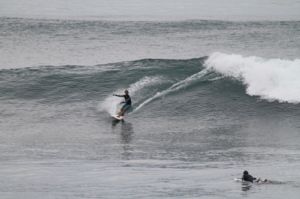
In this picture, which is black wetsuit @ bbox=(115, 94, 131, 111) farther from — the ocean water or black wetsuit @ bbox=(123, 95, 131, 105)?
the ocean water

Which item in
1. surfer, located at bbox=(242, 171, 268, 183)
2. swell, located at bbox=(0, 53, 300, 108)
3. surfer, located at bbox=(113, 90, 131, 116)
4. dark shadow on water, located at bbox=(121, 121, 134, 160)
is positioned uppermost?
swell, located at bbox=(0, 53, 300, 108)

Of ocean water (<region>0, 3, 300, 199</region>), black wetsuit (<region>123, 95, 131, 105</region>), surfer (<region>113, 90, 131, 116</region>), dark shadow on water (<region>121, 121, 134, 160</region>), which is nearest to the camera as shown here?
ocean water (<region>0, 3, 300, 199</region>)

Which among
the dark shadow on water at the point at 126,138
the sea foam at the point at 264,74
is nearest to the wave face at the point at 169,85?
the sea foam at the point at 264,74

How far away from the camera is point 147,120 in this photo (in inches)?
1125

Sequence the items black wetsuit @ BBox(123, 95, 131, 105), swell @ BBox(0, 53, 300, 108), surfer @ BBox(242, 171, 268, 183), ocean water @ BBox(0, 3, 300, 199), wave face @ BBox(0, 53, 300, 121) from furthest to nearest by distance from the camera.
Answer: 1. swell @ BBox(0, 53, 300, 108)
2. wave face @ BBox(0, 53, 300, 121)
3. black wetsuit @ BBox(123, 95, 131, 105)
4. ocean water @ BBox(0, 3, 300, 199)
5. surfer @ BBox(242, 171, 268, 183)

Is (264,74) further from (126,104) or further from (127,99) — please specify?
(126,104)

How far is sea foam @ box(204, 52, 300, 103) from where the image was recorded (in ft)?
103

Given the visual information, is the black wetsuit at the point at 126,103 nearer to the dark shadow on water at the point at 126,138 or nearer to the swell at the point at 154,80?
the dark shadow on water at the point at 126,138

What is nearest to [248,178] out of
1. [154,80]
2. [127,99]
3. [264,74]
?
[127,99]

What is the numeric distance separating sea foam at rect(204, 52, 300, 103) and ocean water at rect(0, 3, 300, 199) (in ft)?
0.16

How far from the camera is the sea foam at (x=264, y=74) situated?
3145 cm

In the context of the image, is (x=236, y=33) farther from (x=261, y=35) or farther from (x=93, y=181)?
(x=93, y=181)

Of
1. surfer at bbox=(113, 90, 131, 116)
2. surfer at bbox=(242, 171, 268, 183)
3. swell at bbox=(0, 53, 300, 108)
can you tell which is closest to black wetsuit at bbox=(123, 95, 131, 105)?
surfer at bbox=(113, 90, 131, 116)

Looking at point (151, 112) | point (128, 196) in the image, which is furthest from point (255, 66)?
point (128, 196)
